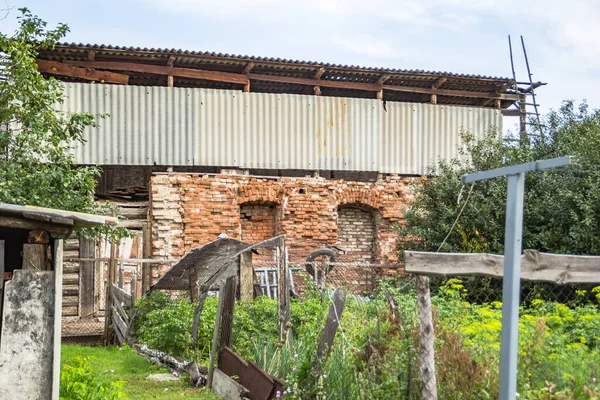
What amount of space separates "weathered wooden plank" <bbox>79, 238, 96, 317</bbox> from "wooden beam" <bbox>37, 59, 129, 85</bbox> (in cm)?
373

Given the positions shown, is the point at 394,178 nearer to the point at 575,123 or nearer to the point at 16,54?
the point at 575,123

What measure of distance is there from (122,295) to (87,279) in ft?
10.1

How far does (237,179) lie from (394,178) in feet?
13.6

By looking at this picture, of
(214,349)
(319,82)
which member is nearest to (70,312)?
(319,82)

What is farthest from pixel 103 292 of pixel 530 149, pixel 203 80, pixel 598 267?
pixel 598 267

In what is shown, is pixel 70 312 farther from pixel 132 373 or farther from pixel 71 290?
pixel 132 373

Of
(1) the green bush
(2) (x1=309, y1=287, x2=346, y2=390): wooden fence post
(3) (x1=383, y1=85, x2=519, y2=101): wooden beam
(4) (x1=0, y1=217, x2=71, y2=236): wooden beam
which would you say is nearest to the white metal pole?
(2) (x1=309, y1=287, x2=346, y2=390): wooden fence post

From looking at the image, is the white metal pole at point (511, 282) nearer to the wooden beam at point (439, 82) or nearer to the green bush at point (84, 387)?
the green bush at point (84, 387)

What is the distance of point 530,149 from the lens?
1631 cm

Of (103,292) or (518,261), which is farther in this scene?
(103,292)

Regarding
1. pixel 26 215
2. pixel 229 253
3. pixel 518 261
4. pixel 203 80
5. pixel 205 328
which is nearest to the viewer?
pixel 518 261

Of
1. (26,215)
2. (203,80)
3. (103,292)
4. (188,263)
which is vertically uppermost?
(203,80)

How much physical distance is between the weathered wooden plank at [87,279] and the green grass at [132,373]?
2.70m

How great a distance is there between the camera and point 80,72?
16969mm
